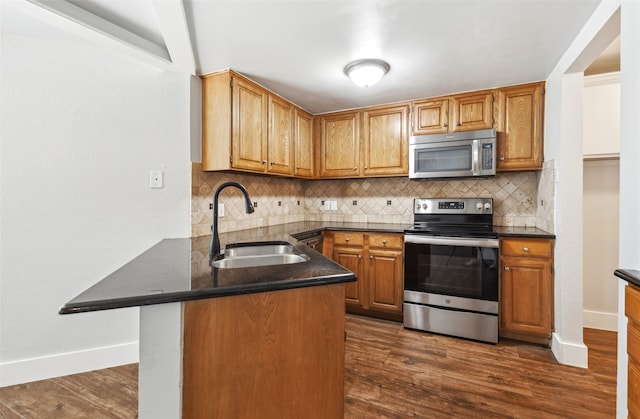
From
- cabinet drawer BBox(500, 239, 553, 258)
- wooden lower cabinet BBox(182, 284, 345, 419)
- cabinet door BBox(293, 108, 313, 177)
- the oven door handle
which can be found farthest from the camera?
cabinet door BBox(293, 108, 313, 177)

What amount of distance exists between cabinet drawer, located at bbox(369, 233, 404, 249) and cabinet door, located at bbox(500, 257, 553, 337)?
0.86m

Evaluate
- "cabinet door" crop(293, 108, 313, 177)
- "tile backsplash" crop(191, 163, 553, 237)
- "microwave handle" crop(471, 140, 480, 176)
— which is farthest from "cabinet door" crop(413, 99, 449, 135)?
"cabinet door" crop(293, 108, 313, 177)

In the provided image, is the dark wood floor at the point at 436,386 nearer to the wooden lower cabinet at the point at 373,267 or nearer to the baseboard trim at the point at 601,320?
the baseboard trim at the point at 601,320

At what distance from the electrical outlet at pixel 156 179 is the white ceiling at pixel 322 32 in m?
0.78

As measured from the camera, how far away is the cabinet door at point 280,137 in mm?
2711

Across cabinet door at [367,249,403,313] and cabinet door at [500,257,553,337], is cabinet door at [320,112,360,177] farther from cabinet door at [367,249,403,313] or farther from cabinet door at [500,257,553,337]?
cabinet door at [500,257,553,337]

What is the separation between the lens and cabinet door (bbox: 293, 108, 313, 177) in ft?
10.2

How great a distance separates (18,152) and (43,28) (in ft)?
2.61

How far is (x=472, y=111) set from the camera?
2699mm

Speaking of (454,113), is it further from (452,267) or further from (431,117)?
(452,267)

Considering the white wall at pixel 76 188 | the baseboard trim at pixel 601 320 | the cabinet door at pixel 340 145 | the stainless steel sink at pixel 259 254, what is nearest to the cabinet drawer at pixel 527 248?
the baseboard trim at pixel 601 320

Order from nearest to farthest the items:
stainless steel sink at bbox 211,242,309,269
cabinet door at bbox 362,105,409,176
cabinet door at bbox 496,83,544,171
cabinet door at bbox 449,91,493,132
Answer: stainless steel sink at bbox 211,242,309,269 < cabinet door at bbox 496,83,544,171 < cabinet door at bbox 449,91,493,132 < cabinet door at bbox 362,105,409,176

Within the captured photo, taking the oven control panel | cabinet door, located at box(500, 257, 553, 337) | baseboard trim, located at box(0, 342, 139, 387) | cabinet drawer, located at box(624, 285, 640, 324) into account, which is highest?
the oven control panel

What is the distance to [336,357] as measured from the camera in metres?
1.11
